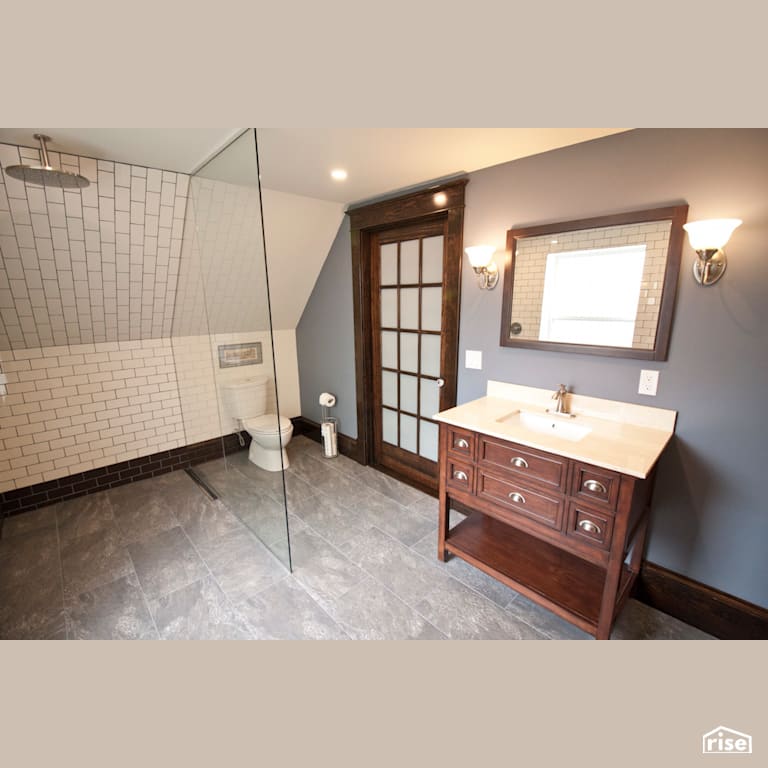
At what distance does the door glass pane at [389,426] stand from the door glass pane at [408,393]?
15cm

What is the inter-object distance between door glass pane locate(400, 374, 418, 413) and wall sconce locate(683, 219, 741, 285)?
1724 millimetres

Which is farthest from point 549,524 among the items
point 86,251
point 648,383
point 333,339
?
point 86,251

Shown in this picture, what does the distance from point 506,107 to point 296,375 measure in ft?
10.1

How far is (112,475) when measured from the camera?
2881mm

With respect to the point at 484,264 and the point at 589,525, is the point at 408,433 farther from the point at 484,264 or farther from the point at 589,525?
the point at 589,525

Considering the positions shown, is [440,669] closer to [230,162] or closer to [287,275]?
[230,162]

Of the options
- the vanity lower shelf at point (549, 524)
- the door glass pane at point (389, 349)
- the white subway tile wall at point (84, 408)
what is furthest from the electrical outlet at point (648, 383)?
the white subway tile wall at point (84, 408)

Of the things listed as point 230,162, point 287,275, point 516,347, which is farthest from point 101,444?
point 516,347

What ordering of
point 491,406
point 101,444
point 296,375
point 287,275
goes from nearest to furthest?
point 491,406 → point 101,444 → point 287,275 → point 296,375

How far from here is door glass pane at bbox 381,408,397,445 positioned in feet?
9.83

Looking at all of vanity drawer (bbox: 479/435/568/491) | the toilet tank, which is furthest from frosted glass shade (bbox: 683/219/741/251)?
the toilet tank

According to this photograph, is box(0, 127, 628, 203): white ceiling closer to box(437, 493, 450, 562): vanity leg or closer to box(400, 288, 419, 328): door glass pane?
box(400, 288, 419, 328): door glass pane

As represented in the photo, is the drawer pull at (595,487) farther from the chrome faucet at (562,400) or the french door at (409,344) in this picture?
the french door at (409,344)

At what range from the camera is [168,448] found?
3.12 m
